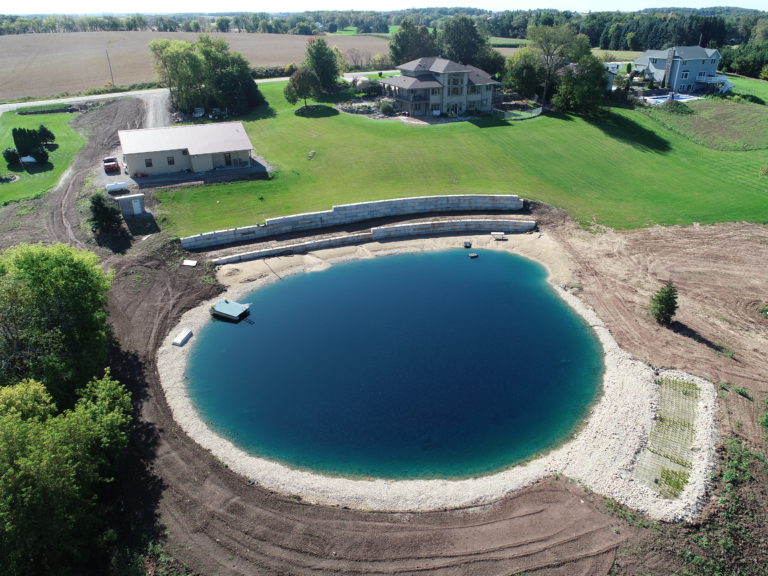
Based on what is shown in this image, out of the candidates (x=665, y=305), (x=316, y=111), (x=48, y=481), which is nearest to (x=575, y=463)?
(x=665, y=305)

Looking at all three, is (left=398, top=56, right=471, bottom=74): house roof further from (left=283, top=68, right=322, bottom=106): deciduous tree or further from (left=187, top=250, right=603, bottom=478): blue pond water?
(left=187, top=250, right=603, bottom=478): blue pond water

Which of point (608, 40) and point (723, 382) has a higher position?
point (608, 40)

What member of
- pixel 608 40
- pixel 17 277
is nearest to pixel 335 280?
pixel 17 277

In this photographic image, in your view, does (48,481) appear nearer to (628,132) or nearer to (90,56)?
(628,132)

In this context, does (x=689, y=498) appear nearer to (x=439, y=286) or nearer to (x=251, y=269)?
(x=439, y=286)

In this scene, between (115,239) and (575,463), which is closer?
(575,463)

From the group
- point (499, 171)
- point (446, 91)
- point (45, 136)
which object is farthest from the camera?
point (446, 91)

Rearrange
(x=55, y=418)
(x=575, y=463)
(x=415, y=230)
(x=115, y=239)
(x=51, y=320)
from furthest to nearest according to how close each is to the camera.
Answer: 1. (x=415, y=230)
2. (x=115, y=239)
3. (x=51, y=320)
4. (x=575, y=463)
5. (x=55, y=418)
